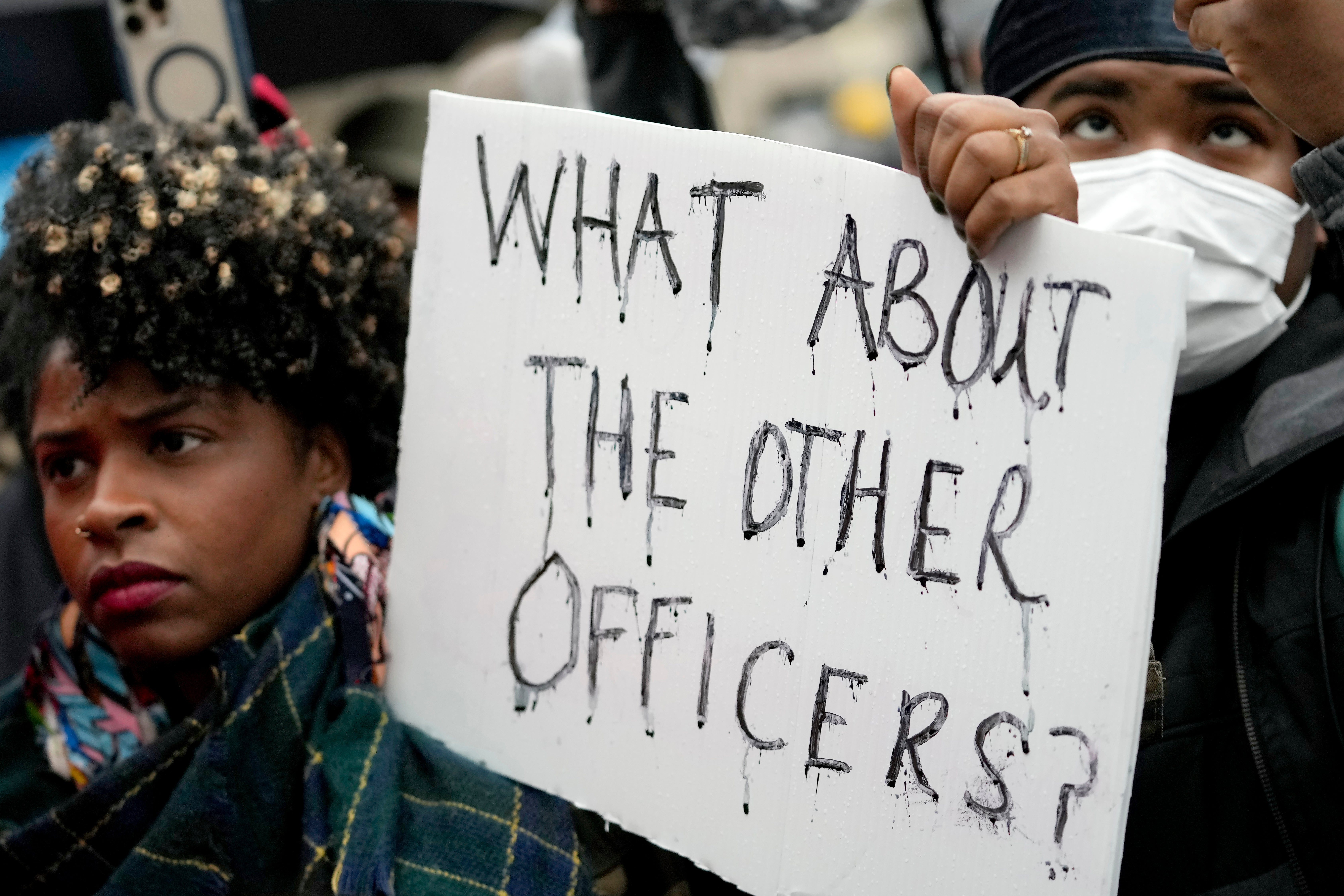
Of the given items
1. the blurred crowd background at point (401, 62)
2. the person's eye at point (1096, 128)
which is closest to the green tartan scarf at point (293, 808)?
the blurred crowd background at point (401, 62)

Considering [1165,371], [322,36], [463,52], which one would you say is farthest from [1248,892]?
[463,52]

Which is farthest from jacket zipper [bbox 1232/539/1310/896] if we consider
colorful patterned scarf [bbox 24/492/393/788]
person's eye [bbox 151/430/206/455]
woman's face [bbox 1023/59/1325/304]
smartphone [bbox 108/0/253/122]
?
smartphone [bbox 108/0/253/122]

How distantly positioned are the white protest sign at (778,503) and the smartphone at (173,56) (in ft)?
A: 3.33

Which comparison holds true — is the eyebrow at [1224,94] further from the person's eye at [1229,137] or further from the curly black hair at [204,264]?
the curly black hair at [204,264]

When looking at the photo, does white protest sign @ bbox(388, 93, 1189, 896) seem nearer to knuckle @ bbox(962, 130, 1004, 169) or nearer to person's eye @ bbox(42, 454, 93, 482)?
knuckle @ bbox(962, 130, 1004, 169)

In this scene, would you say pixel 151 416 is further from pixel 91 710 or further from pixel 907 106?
pixel 907 106

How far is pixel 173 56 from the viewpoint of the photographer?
2275 millimetres

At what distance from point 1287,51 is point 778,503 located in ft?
2.09

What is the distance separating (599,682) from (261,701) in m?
0.44

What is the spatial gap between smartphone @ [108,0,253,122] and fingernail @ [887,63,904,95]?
147 centimetres

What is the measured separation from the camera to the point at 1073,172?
1.44m

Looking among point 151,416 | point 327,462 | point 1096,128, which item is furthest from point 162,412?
point 1096,128

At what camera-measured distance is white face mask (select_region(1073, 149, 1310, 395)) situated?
140 cm

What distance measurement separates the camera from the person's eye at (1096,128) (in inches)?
60.2
